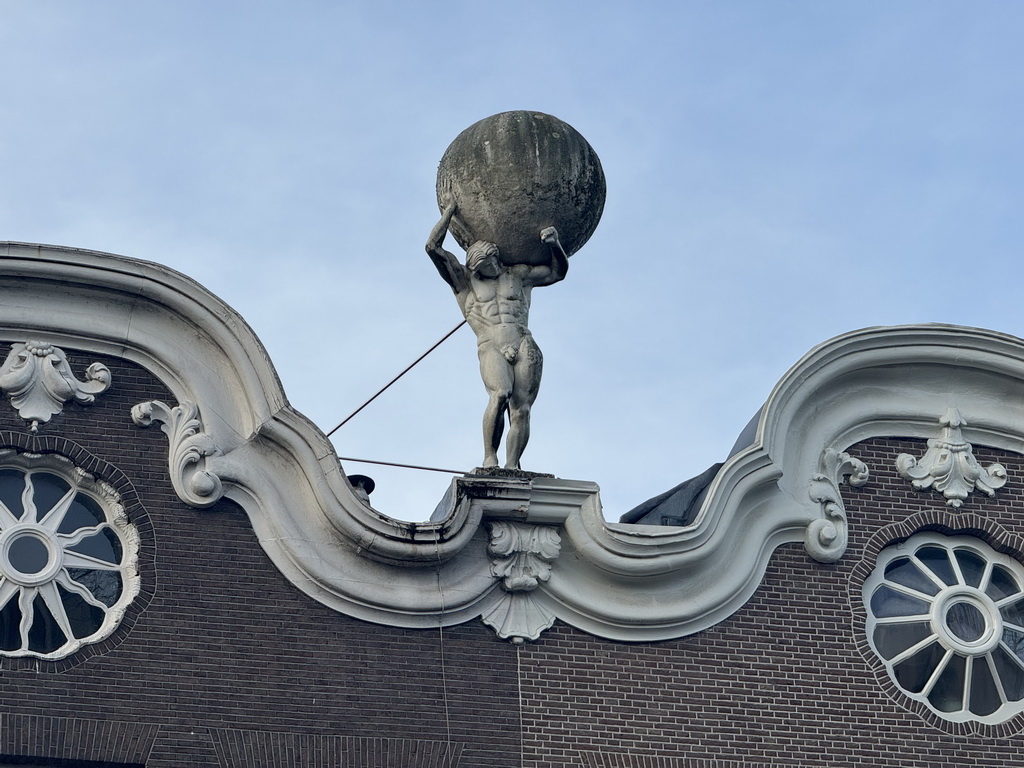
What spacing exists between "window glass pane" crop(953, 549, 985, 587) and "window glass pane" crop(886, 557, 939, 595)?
1.08 ft

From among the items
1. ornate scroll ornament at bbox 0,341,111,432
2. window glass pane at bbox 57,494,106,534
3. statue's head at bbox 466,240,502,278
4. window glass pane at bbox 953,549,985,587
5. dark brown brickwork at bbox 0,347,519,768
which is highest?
statue's head at bbox 466,240,502,278

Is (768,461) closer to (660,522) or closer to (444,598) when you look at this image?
(660,522)

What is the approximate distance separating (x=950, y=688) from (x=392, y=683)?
466cm

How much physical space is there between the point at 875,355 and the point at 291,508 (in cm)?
517

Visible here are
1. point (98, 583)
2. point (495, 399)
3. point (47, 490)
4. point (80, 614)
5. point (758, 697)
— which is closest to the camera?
point (80, 614)

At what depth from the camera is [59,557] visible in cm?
1639

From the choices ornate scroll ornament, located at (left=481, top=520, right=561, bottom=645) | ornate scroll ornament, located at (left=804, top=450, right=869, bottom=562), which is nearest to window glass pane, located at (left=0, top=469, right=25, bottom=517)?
ornate scroll ornament, located at (left=481, top=520, right=561, bottom=645)

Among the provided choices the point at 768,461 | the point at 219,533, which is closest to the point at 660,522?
the point at 768,461

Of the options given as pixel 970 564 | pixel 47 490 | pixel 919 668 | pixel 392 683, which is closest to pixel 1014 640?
pixel 970 564

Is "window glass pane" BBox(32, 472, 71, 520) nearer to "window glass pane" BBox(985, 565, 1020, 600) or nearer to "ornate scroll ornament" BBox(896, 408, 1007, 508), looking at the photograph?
"ornate scroll ornament" BBox(896, 408, 1007, 508)

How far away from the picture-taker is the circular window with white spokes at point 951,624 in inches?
696

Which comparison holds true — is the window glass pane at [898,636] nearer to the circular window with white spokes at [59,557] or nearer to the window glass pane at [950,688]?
the window glass pane at [950,688]

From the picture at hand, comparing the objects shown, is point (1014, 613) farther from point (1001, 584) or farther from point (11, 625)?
point (11, 625)

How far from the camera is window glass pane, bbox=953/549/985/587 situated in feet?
59.7
